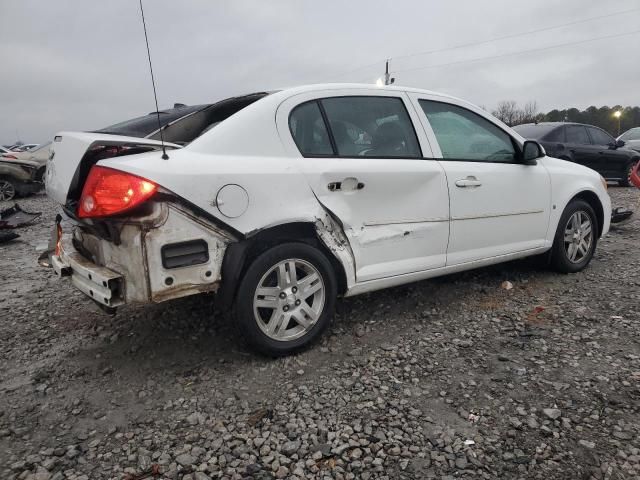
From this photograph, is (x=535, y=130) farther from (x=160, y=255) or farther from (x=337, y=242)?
(x=160, y=255)

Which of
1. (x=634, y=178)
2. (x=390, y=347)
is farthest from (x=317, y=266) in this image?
(x=634, y=178)

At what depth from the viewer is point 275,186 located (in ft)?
8.67

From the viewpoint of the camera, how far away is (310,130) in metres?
2.92

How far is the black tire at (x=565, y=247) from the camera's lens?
168 inches

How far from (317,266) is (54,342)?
6.39ft

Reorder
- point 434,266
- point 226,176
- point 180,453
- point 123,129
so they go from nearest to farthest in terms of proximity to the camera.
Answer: point 180,453, point 226,176, point 434,266, point 123,129

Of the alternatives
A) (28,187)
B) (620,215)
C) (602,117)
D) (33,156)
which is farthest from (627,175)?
(602,117)

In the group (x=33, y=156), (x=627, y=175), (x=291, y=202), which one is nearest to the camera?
(x=291, y=202)

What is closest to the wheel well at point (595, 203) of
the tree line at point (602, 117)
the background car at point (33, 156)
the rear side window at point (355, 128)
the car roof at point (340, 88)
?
the car roof at point (340, 88)

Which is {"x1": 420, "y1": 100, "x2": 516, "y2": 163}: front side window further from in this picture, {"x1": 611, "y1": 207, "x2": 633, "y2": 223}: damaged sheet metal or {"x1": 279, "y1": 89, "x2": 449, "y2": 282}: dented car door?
{"x1": 611, "y1": 207, "x2": 633, "y2": 223}: damaged sheet metal

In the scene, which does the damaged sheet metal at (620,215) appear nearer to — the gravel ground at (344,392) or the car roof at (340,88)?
the gravel ground at (344,392)

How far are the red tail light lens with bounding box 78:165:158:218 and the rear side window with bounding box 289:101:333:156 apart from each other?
3.10ft

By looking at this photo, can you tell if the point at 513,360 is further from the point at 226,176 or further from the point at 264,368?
the point at 226,176

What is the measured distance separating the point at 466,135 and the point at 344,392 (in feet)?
7.39
